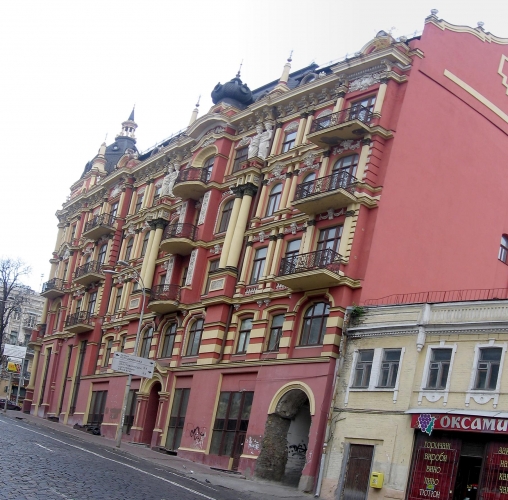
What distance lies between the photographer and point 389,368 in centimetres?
2958

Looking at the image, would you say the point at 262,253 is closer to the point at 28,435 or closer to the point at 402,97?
the point at 402,97

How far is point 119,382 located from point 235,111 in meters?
17.4

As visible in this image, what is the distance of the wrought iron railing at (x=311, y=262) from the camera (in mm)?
33281

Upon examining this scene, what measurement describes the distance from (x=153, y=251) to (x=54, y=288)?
19243 millimetres

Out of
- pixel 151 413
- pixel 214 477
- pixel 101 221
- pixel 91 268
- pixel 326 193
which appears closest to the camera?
pixel 214 477

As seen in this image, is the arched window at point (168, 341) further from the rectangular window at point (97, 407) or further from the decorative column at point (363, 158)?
the decorative column at point (363, 158)

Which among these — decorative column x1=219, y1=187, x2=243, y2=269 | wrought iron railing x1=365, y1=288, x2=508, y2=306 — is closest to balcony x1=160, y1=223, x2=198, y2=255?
decorative column x1=219, y1=187, x2=243, y2=269

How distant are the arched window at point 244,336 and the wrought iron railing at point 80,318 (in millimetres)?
19563

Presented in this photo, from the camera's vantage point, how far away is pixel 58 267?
6900cm

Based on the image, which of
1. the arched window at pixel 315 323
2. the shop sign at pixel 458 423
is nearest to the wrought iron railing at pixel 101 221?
the arched window at pixel 315 323

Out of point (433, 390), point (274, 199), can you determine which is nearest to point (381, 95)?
point (274, 199)

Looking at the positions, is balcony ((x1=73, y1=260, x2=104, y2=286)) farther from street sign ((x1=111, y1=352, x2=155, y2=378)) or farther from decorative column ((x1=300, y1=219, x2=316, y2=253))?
decorative column ((x1=300, y1=219, x2=316, y2=253))

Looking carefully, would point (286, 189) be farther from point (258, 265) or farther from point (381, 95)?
point (381, 95)

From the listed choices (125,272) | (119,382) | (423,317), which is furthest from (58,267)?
→ (423,317)
